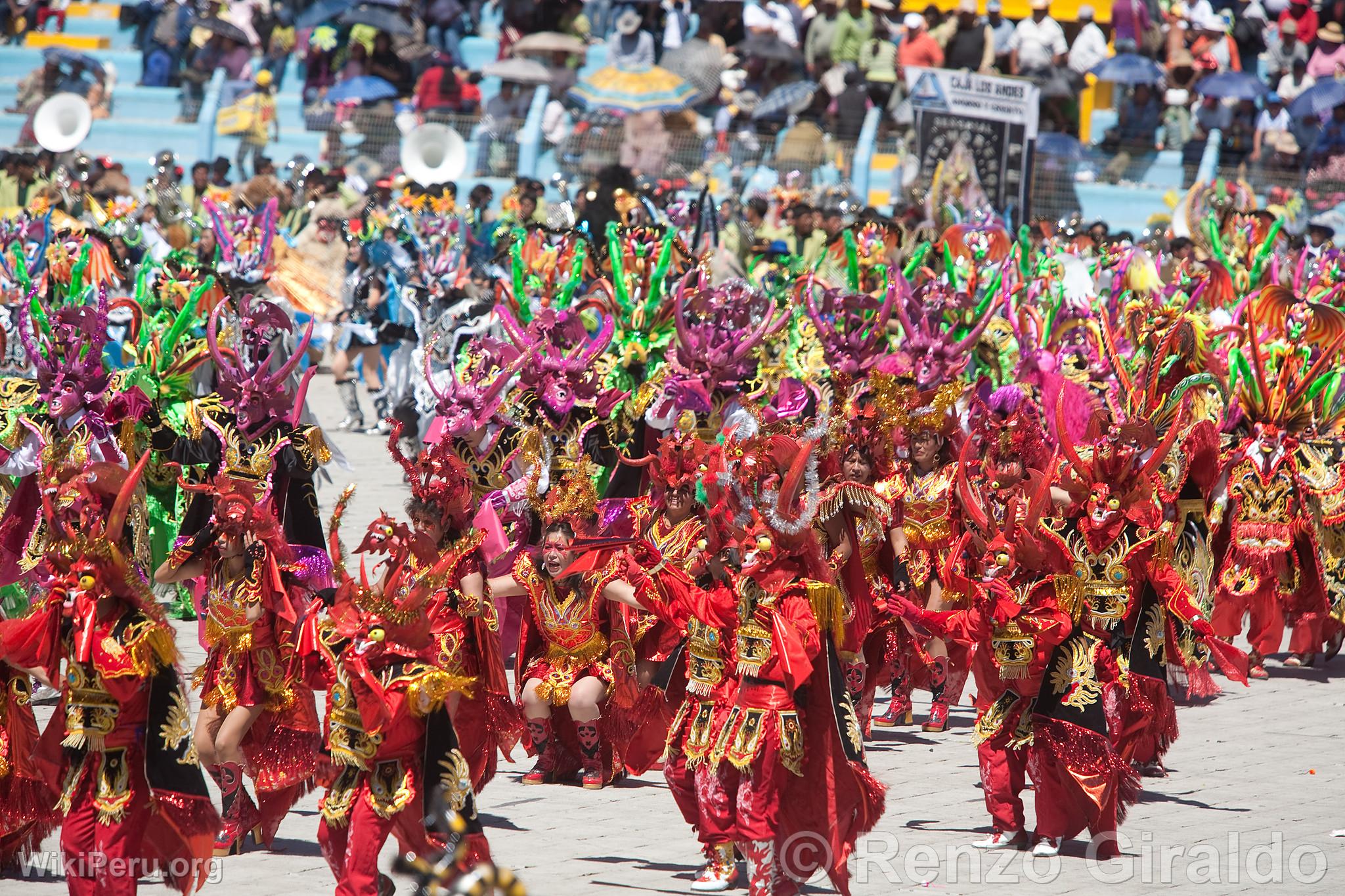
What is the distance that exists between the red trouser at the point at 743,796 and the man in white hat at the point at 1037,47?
1689 centimetres

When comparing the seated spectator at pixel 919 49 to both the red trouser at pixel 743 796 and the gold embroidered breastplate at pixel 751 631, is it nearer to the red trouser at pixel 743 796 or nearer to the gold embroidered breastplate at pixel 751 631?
the gold embroidered breastplate at pixel 751 631

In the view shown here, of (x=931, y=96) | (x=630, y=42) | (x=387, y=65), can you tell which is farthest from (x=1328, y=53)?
(x=387, y=65)

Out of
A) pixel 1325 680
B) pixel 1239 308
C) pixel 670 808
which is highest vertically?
pixel 1239 308

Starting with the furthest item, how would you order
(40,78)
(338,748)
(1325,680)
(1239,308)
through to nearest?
1. (40,78)
2. (1239,308)
3. (1325,680)
4. (338,748)

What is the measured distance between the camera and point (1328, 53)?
2181 cm

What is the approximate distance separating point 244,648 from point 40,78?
65.6 feet

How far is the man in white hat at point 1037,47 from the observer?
71.8 feet

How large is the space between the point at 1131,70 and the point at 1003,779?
16078 mm

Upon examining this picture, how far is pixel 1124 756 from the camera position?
712 cm

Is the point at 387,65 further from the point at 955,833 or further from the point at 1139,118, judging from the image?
the point at 955,833

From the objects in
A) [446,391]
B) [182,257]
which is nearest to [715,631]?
[446,391]

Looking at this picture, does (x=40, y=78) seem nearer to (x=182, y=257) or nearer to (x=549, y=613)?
(x=182, y=257)

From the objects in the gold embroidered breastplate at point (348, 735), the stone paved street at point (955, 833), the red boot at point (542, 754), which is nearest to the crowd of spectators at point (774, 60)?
the stone paved street at point (955, 833)

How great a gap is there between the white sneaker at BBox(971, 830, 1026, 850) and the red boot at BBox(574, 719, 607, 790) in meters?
1.57
